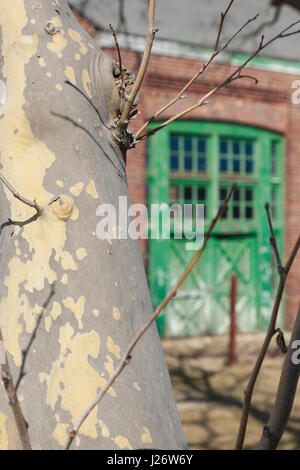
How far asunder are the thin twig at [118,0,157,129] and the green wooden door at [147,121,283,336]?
7.01 m

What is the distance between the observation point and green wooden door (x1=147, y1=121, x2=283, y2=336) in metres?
8.48

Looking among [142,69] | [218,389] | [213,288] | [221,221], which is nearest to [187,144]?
[221,221]

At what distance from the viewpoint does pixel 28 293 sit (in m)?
1.19

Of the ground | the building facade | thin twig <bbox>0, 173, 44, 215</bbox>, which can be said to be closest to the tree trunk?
thin twig <bbox>0, 173, 44, 215</bbox>

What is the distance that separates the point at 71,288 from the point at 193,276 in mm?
7615

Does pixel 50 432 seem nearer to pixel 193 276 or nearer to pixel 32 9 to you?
pixel 32 9

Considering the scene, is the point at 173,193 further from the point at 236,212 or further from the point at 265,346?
the point at 265,346

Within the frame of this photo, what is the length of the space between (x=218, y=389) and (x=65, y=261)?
559cm

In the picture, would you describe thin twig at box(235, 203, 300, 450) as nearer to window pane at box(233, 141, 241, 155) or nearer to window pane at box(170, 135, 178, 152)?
window pane at box(170, 135, 178, 152)

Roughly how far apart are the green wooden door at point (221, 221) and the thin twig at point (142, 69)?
701 cm

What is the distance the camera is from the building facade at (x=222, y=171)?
328 inches

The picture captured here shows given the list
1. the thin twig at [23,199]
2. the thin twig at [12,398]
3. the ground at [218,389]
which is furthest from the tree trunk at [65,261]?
the ground at [218,389]

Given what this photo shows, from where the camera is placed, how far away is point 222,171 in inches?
354
